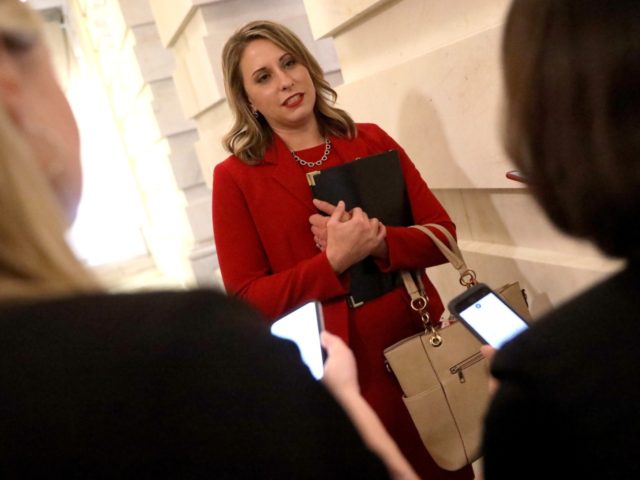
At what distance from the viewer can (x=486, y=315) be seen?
40.7 inches

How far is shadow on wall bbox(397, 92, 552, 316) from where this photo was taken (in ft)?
5.79

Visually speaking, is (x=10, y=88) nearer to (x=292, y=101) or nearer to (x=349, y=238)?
(x=349, y=238)

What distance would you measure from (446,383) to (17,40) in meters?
1.07

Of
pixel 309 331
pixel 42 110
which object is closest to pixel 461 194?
pixel 309 331

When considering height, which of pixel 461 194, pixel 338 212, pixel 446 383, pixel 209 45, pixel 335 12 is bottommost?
pixel 446 383

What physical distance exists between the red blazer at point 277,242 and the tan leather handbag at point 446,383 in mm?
141

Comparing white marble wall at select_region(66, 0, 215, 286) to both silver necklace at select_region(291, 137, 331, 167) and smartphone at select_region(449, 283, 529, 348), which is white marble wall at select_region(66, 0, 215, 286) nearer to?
silver necklace at select_region(291, 137, 331, 167)

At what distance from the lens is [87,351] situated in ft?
1.48

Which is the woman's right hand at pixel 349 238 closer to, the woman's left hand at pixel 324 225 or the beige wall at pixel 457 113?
the woman's left hand at pixel 324 225

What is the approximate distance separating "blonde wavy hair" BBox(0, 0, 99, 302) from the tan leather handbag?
2.99 feet

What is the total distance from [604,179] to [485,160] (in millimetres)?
1144

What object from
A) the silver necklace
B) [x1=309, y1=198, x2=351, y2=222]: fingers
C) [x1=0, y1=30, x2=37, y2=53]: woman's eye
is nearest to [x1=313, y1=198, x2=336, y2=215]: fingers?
[x1=309, y1=198, x2=351, y2=222]: fingers

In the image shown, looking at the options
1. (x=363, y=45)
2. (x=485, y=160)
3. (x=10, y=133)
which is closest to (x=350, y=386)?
(x=10, y=133)

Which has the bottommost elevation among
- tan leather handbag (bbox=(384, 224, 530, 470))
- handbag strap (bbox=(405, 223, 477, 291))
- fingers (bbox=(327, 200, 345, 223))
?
tan leather handbag (bbox=(384, 224, 530, 470))
